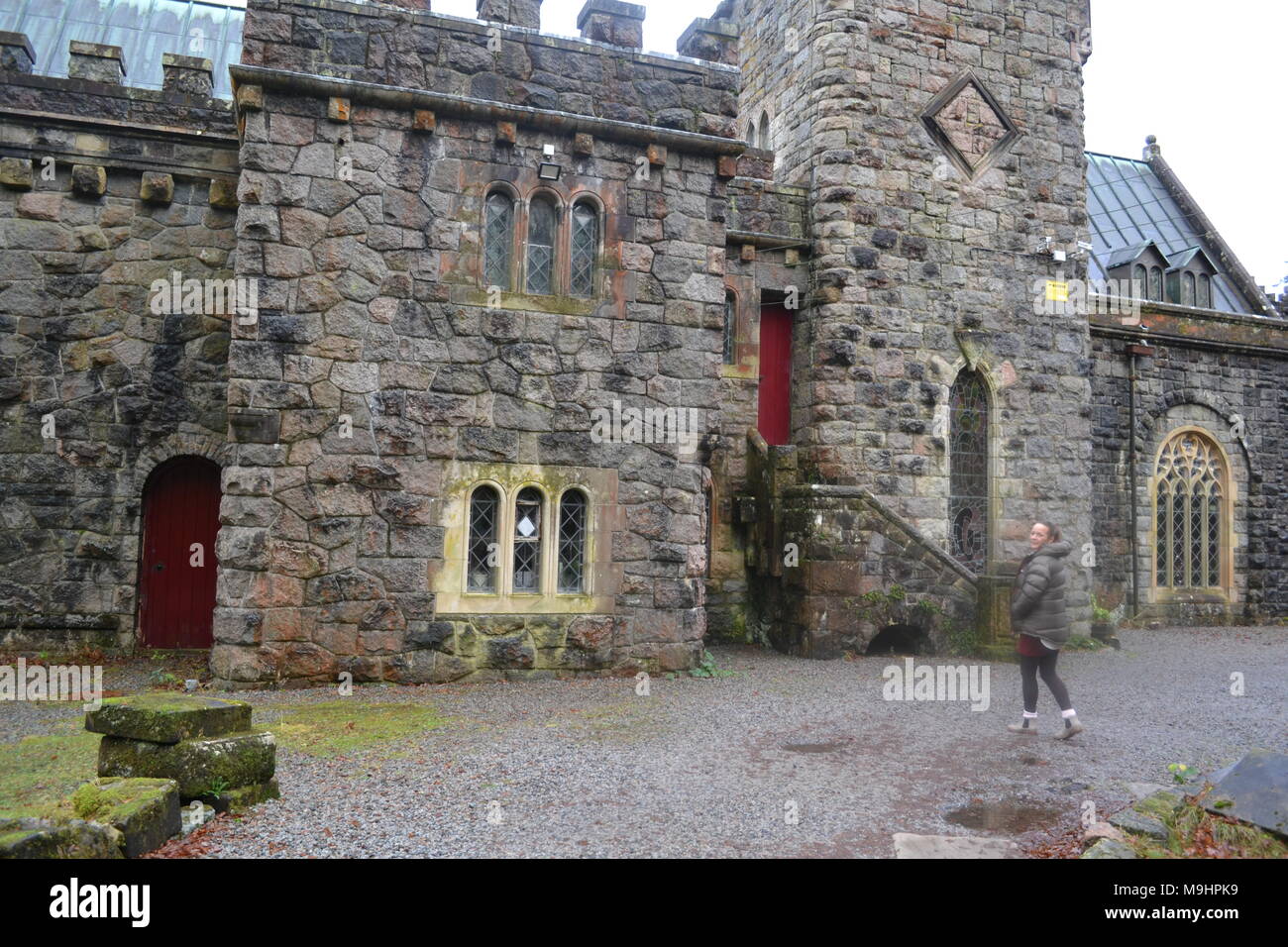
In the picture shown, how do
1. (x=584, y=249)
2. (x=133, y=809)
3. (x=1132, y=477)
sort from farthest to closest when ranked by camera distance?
(x=1132, y=477) → (x=584, y=249) → (x=133, y=809)

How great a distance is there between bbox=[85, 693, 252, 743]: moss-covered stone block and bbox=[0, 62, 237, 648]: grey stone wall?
5.78 meters

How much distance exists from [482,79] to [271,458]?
168 inches

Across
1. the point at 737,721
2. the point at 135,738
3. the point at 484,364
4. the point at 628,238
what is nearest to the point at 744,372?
the point at 628,238

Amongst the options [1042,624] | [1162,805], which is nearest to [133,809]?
[1162,805]

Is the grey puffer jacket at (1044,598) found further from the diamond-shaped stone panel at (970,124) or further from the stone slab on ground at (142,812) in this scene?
the diamond-shaped stone panel at (970,124)

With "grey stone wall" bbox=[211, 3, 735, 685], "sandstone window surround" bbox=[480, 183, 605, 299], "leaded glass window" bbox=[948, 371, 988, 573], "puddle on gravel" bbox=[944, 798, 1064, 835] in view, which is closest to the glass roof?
"grey stone wall" bbox=[211, 3, 735, 685]

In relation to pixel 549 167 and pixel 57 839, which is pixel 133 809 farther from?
pixel 549 167

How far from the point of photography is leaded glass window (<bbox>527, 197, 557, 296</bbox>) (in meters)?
9.82

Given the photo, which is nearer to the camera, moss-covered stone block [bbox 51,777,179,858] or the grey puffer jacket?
moss-covered stone block [bbox 51,777,179,858]

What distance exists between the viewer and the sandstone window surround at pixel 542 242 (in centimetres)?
970

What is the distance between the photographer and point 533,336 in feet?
31.6

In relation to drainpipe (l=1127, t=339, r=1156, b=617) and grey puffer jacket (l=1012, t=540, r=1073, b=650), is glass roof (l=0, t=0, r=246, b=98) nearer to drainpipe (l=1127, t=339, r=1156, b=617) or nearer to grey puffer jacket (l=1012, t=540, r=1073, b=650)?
grey puffer jacket (l=1012, t=540, r=1073, b=650)

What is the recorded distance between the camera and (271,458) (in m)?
8.81

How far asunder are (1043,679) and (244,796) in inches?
231
